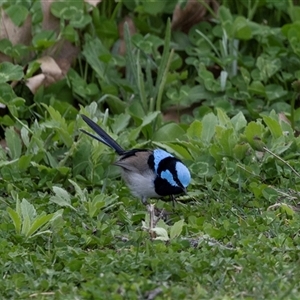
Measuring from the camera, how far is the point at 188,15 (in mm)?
8195

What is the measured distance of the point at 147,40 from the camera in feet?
25.4

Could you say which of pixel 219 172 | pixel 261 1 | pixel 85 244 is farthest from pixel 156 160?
pixel 261 1

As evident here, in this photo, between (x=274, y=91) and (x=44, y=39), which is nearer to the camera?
(x=44, y=39)

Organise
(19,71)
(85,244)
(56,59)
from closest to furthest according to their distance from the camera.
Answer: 1. (85,244)
2. (19,71)
3. (56,59)

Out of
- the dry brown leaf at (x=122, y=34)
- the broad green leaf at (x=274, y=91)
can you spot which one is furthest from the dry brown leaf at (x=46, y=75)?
the broad green leaf at (x=274, y=91)

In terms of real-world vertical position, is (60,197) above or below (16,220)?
below

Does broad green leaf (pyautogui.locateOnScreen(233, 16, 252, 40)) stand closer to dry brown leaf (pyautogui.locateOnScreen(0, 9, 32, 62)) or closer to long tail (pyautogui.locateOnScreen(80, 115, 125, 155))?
dry brown leaf (pyautogui.locateOnScreen(0, 9, 32, 62))

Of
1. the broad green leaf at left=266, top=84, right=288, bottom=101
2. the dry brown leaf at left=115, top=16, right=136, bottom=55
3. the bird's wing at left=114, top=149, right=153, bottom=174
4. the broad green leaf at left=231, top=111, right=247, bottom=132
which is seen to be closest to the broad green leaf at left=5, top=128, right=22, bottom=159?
the bird's wing at left=114, top=149, right=153, bottom=174

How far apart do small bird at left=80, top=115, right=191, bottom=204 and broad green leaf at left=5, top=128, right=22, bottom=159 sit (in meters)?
0.49

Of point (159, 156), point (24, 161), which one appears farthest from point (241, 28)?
point (24, 161)

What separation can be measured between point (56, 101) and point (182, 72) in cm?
130

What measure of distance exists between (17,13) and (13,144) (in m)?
1.50

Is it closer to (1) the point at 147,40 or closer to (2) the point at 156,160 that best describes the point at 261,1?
(1) the point at 147,40

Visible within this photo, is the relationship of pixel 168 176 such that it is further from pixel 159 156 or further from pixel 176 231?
pixel 176 231
